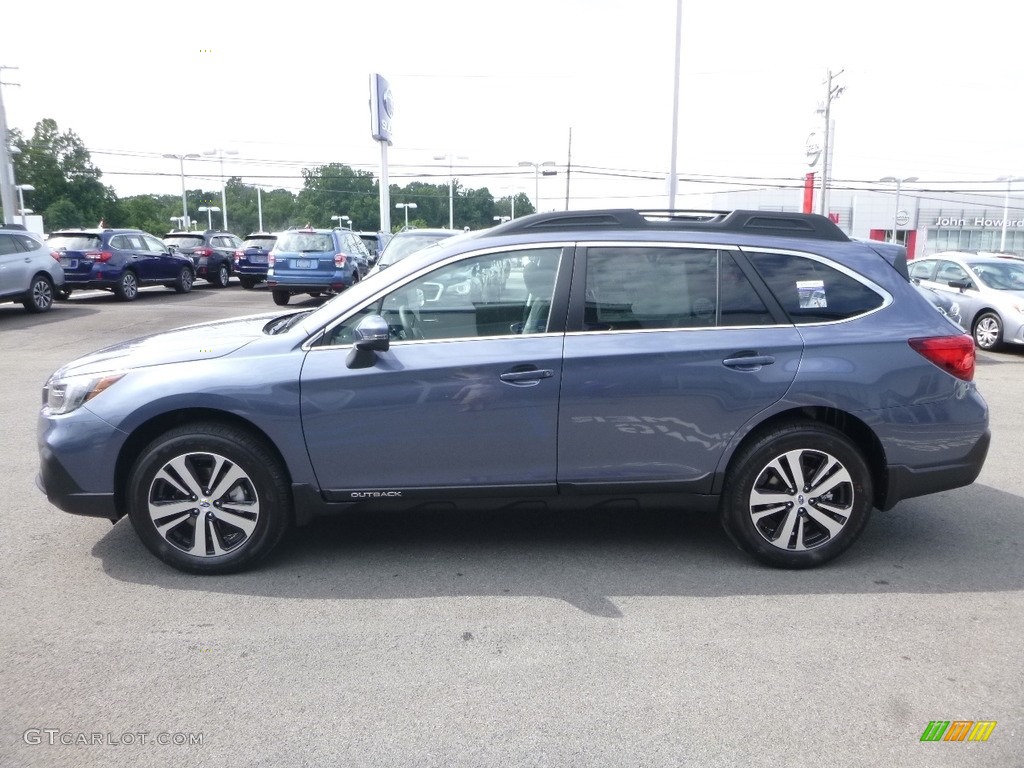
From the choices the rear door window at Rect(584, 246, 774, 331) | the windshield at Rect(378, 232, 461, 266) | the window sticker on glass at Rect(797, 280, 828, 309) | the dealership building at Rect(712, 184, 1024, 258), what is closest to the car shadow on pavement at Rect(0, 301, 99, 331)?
the windshield at Rect(378, 232, 461, 266)

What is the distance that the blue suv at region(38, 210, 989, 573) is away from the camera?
4273mm

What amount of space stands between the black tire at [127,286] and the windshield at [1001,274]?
59.5ft

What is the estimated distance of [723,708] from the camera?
10.5ft

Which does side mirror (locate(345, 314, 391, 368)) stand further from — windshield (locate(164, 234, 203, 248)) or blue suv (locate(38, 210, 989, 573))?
windshield (locate(164, 234, 203, 248))

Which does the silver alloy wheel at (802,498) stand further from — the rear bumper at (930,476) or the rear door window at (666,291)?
the rear door window at (666,291)

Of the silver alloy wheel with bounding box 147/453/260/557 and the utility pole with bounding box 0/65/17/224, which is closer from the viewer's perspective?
the silver alloy wheel with bounding box 147/453/260/557

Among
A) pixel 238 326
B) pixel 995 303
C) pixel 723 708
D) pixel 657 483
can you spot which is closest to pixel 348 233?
pixel 995 303

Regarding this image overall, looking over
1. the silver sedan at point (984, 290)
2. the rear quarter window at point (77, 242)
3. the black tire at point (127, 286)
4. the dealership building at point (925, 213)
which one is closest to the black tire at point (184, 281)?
the black tire at point (127, 286)

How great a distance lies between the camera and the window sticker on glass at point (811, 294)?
4.53m

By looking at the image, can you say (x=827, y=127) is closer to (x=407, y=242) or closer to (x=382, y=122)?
(x=382, y=122)

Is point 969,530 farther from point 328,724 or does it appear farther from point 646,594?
point 328,724

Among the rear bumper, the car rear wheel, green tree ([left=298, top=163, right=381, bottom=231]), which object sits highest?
green tree ([left=298, top=163, right=381, bottom=231])

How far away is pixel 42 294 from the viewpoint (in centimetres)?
1745

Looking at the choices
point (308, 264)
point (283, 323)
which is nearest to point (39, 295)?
point (308, 264)
